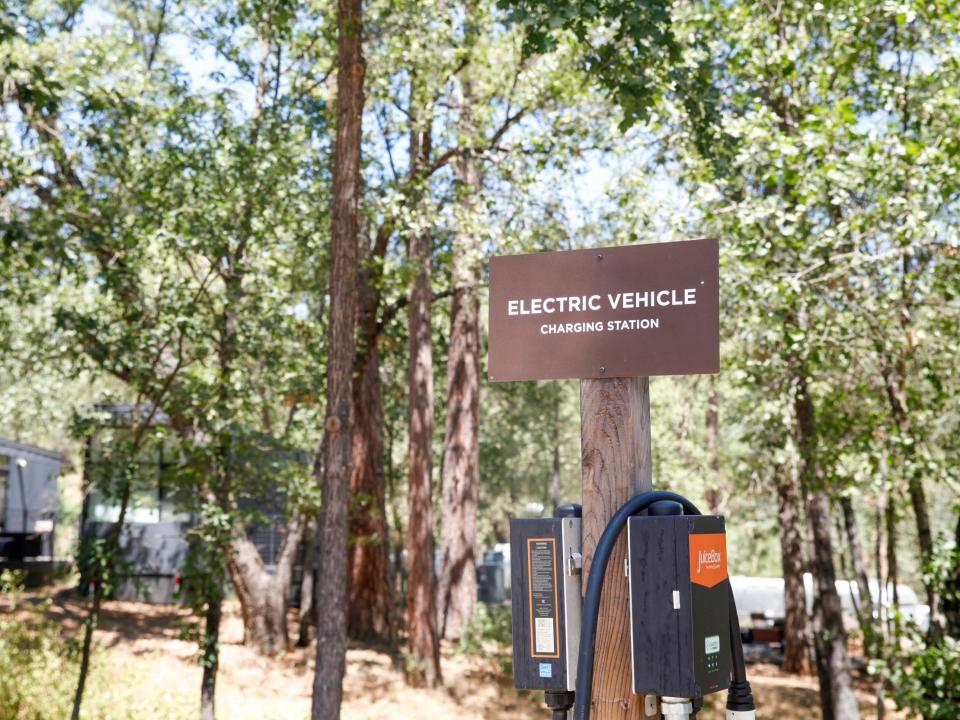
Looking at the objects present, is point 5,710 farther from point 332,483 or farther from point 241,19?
point 241,19

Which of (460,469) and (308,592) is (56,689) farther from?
(460,469)

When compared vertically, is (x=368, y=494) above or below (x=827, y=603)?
above

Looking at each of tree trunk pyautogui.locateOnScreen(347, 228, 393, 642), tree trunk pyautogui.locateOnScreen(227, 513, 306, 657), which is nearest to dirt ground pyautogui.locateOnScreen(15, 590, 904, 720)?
tree trunk pyautogui.locateOnScreen(227, 513, 306, 657)

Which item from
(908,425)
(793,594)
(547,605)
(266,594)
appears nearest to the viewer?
(547,605)

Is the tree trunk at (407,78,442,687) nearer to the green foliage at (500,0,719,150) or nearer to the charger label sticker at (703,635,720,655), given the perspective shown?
the green foliage at (500,0,719,150)

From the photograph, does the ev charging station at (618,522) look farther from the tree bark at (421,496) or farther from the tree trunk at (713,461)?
the tree trunk at (713,461)

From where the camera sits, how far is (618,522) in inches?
99.2

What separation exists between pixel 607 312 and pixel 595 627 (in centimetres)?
86

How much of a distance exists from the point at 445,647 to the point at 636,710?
14509mm

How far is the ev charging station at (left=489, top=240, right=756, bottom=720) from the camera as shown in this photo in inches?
96.7

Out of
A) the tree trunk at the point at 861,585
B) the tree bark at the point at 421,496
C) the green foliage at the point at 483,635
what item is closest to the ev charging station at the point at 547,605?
the tree trunk at the point at 861,585

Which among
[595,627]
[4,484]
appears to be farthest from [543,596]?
[4,484]

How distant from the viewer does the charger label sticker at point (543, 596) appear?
2.62 meters

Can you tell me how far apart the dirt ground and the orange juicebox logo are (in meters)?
8.05
